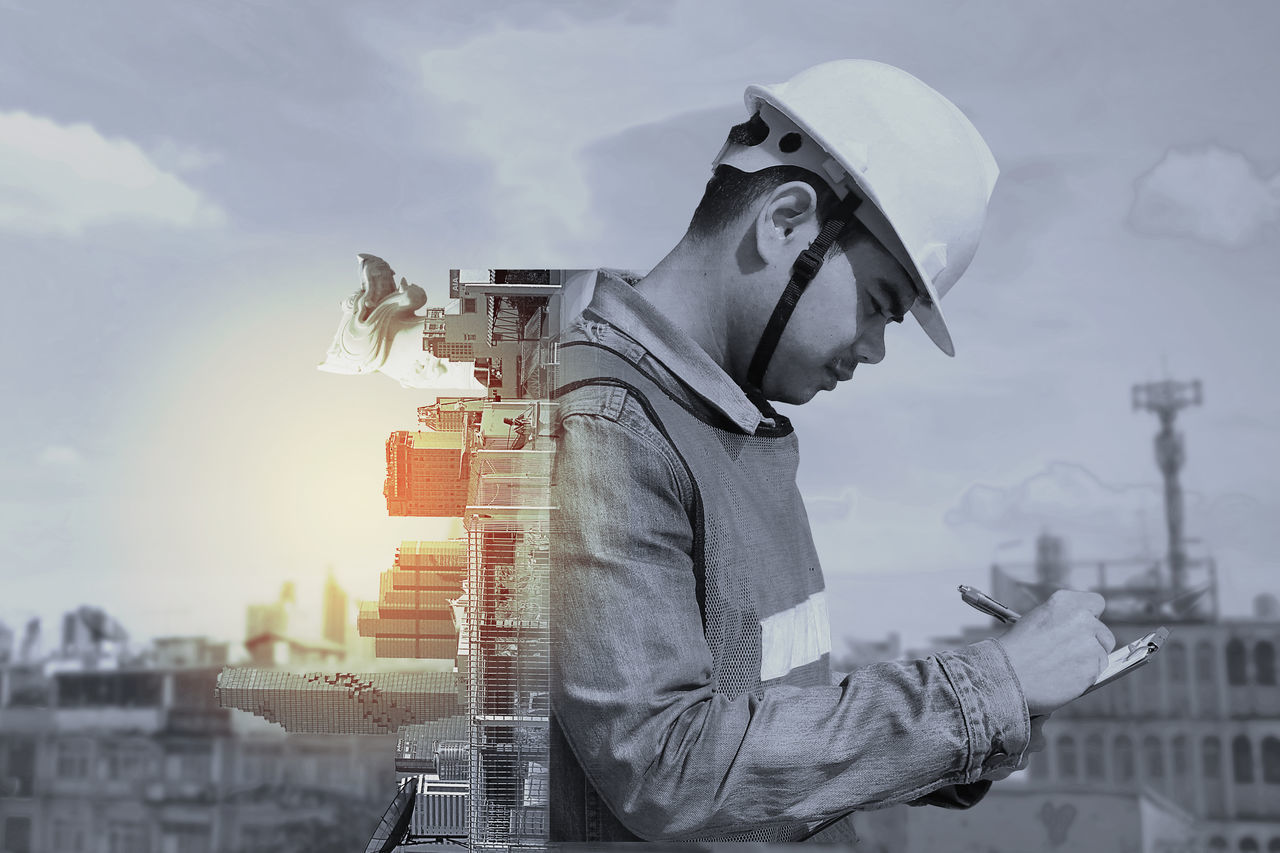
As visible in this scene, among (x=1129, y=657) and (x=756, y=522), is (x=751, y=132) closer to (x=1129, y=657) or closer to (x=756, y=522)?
(x=756, y=522)

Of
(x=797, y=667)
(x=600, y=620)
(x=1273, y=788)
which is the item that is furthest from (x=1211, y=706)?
(x=600, y=620)

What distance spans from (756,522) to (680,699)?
298 mm

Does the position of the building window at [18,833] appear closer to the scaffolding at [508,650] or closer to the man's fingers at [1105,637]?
the scaffolding at [508,650]

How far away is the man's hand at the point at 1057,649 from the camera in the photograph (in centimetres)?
104

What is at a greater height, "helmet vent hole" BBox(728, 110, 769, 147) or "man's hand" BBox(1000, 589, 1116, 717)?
"helmet vent hole" BBox(728, 110, 769, 147)

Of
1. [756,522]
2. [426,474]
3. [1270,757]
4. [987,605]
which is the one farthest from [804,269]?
[1270,757]

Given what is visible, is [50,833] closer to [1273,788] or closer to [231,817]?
[231,817]

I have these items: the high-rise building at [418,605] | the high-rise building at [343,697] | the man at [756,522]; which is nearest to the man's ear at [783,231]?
the man at [756,522]

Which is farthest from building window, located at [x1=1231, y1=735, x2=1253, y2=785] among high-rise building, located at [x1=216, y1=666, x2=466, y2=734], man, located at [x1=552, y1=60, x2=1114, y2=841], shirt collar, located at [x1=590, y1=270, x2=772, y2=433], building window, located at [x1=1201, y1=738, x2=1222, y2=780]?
shirt collar, located at [x1=590, y1=270, x2=772, y2=433]

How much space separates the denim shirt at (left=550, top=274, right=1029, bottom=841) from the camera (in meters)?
0.98

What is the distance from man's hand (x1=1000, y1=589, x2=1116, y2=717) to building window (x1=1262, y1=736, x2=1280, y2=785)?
133 inches

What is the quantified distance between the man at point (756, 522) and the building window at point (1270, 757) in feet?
11.1

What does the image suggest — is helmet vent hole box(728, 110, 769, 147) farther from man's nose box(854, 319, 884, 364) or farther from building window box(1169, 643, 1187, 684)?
building window box(1169, 643, 1187, 684)

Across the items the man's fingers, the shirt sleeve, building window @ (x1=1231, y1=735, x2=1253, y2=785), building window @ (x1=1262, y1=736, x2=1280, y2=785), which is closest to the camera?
the shirt sleeve
